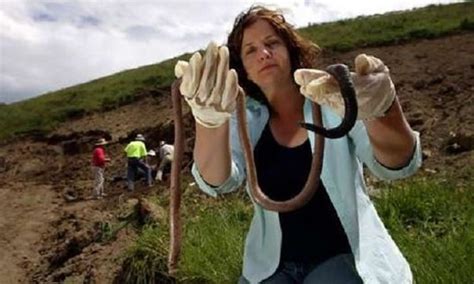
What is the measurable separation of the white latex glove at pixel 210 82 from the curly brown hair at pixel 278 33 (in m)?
0.49

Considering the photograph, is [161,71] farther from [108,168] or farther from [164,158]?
[164,158]

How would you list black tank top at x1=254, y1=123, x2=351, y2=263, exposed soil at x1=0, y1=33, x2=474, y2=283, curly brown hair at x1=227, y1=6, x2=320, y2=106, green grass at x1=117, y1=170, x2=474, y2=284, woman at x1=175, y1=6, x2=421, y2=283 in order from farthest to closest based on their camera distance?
1. exposed soil at x1=0, y1=33, x2=474, y2=283
2. green grass at x1=117, y1=170, x2=474, y2=284
3. curly brown hair at x1=227, y1=6, x2=320, y2=106
4. black tank top at x1=254, y1=123, x2=351, y2=263
5. woman at x1=175, y1=6, x2=421, y2=283

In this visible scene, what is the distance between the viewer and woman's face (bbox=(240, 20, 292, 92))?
2539 mm

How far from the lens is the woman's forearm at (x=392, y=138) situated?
7.25 ft

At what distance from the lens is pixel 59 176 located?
20.4 m

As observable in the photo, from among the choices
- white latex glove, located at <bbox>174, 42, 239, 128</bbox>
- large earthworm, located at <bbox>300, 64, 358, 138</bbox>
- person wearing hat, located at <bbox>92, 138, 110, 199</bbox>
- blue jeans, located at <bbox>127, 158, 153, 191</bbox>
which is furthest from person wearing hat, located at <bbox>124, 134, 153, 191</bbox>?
large earthworm, located at <bbox>300, 64, 358, 138</bbox>

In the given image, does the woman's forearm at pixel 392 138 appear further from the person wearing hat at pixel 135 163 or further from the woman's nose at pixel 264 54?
the person wearing hat at pixel 135 163

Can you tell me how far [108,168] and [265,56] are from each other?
1769cm

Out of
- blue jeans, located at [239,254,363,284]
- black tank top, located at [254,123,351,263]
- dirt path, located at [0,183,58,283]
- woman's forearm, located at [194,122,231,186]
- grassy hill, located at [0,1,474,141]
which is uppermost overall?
grassy hill, located at [0,1,474,141]

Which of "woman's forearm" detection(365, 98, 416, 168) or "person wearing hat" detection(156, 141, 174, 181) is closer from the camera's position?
"woman's forearm" detection(365, 98, 416, 168)

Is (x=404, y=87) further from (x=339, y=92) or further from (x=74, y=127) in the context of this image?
(x=339, y=92)

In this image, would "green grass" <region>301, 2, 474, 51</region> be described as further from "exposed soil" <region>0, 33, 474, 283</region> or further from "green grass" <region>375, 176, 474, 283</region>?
"green grass" <region>375, 176, 474, 283</region>

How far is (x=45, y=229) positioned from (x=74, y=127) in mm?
9286

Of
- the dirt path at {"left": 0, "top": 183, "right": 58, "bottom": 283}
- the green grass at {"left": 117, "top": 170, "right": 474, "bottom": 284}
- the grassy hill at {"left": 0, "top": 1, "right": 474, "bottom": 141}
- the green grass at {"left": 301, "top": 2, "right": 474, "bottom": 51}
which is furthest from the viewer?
the grassy hill at {"left": 0, "top": 1, "right": 474, "bottom": 141}
